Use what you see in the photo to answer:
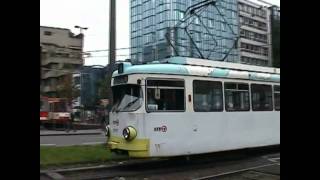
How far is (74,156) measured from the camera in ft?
47.8

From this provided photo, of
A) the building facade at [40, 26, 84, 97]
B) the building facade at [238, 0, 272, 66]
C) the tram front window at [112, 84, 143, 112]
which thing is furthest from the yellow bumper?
the building facade at [238, 0, 272, 66]

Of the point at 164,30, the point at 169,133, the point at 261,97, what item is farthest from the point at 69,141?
the point at 169,133

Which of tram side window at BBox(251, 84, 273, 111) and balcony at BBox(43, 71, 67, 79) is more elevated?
balcony at BBox(43, 71, 67, 79)

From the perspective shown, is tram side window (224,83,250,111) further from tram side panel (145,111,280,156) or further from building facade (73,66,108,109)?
building facade (73,66,108,109)

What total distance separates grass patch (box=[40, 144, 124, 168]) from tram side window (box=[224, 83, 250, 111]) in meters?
3.63

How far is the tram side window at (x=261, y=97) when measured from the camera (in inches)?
625

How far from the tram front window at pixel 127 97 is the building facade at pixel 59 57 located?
33949 millimetres

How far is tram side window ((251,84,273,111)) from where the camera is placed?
15.9 m

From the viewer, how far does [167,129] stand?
506 inches

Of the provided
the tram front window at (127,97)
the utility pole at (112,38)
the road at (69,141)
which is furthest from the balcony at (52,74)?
the tram front window at (127,97)

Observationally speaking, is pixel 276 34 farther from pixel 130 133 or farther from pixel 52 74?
pixel 52 74

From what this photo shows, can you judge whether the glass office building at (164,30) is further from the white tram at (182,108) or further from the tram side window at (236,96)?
the white tram at (182,108)
